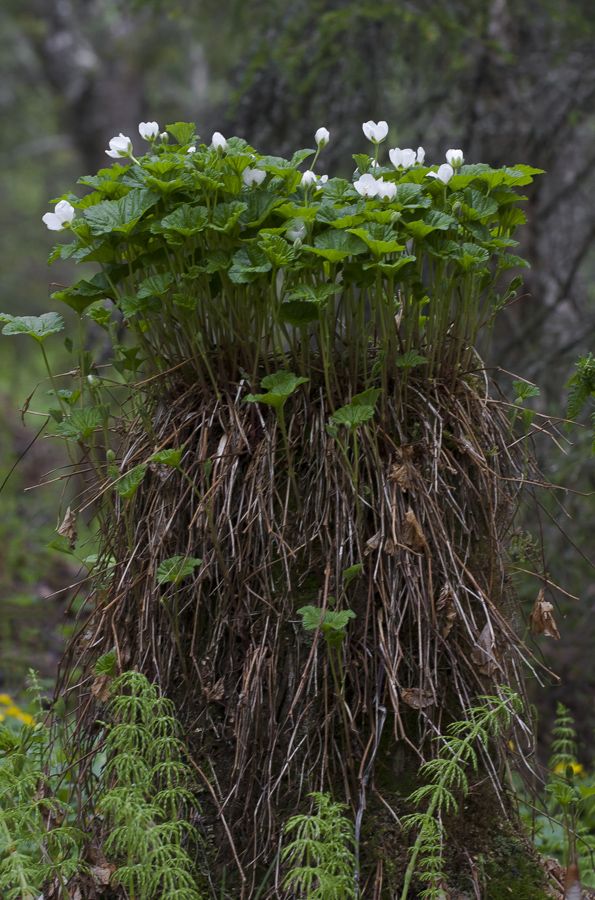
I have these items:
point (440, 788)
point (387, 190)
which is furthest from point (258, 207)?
point (440, 788)

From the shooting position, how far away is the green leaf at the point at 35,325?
5.07 ft

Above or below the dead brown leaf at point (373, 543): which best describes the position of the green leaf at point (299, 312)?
above

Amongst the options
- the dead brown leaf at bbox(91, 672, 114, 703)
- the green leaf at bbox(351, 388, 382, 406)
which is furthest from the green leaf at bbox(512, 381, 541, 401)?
the dead brown leaf at bbox(91, 672, 114, 703)

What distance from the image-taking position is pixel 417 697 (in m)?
1.43

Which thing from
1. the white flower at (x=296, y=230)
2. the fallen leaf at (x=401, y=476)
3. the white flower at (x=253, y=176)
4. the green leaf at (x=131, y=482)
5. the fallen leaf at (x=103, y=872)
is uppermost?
the white flower at (x=253, y=176)

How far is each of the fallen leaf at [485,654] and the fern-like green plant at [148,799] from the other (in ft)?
2.09

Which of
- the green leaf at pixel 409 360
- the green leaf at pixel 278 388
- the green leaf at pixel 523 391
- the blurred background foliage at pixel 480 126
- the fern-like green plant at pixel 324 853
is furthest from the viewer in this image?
the blurred background foliage at pixel 480 126

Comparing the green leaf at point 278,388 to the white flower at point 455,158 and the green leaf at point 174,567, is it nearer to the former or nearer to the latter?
the green leaf at point 174,567

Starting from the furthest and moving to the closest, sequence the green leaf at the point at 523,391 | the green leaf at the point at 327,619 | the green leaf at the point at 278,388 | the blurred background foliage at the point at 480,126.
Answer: the blurred background foliage at the point at 480,126, the green leaf at the point at 523,391, the green leaf at the point at 278,388, the green leaf at the point at 327,619

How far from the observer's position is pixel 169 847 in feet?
4.04

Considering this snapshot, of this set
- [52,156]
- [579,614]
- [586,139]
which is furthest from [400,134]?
[52,156]

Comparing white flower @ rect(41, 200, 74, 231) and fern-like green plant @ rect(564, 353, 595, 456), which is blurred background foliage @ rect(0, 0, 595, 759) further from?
white flower @ rect(41, 200, 74, 231)

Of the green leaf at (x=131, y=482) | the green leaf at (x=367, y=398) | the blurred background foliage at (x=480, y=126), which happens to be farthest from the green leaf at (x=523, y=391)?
the blurred background foliage at (x=480, y=126)

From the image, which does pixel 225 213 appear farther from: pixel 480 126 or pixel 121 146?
pixel 480 126
